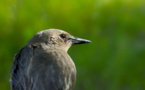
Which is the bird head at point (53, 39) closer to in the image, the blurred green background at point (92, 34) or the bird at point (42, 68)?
the bird at point (42, 68)

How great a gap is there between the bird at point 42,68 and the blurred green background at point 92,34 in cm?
441

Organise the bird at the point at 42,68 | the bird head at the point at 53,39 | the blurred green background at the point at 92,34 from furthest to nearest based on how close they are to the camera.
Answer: the blurred green background at the point at 92,34 → the bird head at the point at 53,39 → the bird at the point at 42,68

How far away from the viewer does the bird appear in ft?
17.9

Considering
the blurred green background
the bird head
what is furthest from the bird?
the blurred green background

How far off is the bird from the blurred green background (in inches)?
174

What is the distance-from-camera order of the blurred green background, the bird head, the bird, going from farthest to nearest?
the blurred green background
the bird head
the bird

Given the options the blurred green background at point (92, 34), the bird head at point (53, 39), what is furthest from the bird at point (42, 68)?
the blurred green background at point (92, 34)

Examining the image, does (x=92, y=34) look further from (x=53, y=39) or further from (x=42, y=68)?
(x=42, y=68)

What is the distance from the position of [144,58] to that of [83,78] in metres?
1.13

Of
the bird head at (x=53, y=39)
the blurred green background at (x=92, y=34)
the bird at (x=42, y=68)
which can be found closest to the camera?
the bird at (x=42, y=68)

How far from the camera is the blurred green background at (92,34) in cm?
1037

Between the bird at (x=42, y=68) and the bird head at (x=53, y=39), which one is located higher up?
the bird head at (x=53, y=39)

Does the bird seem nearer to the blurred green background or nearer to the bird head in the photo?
the bird head

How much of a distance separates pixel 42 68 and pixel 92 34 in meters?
5.18
